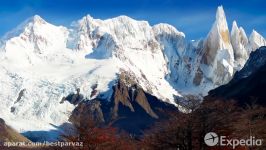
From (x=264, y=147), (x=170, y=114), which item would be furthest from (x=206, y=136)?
(x=264, y=147)

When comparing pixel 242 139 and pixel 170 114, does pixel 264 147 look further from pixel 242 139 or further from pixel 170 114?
pixel 170 114

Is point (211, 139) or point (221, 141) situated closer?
point (211, 139)

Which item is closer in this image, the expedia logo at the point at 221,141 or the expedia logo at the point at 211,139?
the expedia logo at the point at 211,139

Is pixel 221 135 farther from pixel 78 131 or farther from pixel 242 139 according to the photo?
pixel 78 131

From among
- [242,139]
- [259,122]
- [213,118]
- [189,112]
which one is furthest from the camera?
[259,122]

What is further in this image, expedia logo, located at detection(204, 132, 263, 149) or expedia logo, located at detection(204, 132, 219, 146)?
expedia logo, located at detection(204, 132, 263, 149)

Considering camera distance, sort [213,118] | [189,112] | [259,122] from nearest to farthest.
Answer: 1. [213,118]
2. [189,112]
3. [259,122]

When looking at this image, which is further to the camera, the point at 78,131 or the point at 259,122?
the point at 259,122

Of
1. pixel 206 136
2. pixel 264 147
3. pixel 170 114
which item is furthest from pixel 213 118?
pixel 264 147

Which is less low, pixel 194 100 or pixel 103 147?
pixel 194 100
